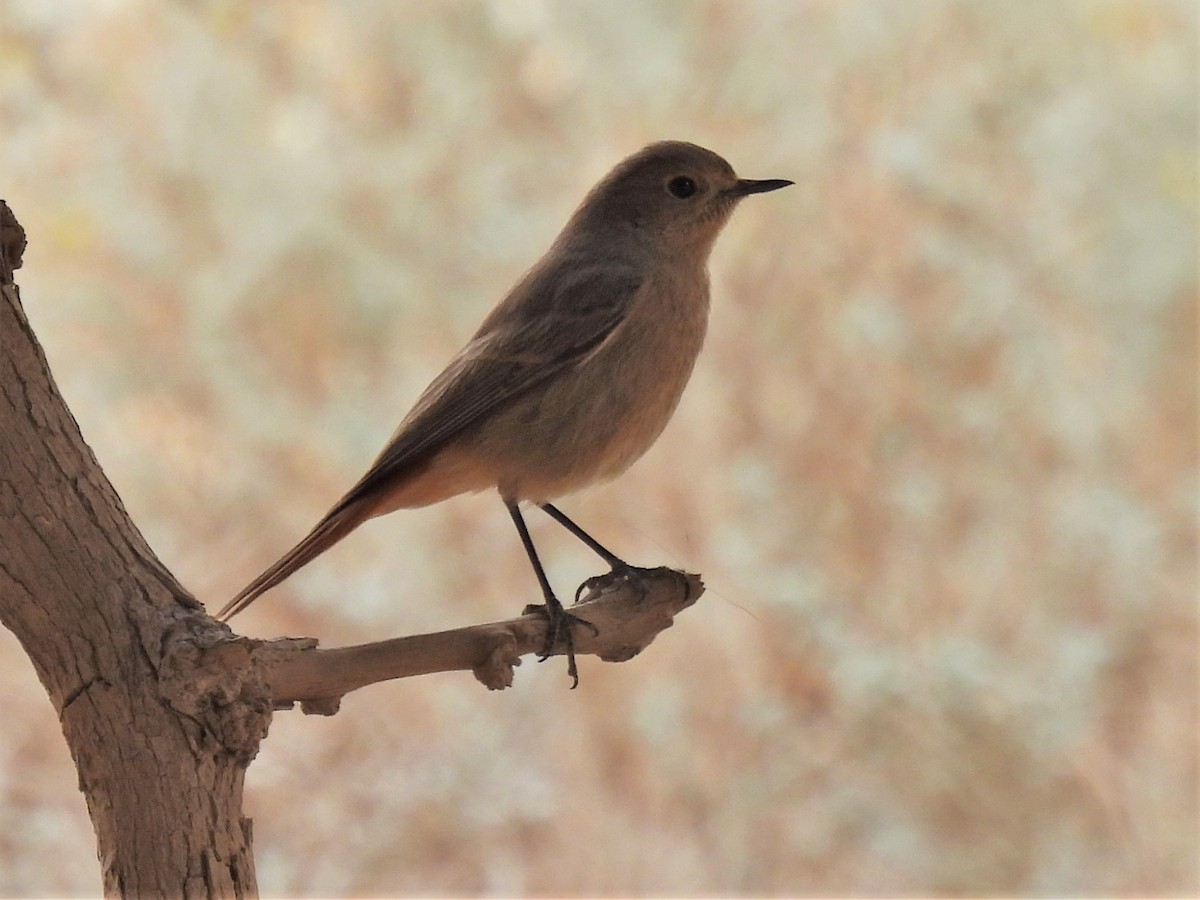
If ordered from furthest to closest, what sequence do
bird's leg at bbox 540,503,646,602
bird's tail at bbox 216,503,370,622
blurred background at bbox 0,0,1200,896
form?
blurred background at bbox 0,0,1200,896 < bird's leg at bbox 540,503,646,602 < bird's tail at bbox 216,503,370,622

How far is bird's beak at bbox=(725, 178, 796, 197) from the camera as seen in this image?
9.99ft

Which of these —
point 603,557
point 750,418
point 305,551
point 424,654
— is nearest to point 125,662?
point 424,654

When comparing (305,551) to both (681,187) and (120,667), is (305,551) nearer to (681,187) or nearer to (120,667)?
(120,667)

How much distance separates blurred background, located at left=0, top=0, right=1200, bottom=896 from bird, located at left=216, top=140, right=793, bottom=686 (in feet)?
4.74

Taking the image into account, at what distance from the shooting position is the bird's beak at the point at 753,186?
9.99 ft

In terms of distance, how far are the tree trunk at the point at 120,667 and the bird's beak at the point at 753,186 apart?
1.56m

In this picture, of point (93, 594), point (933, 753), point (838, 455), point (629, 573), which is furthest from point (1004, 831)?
point (93, 594)

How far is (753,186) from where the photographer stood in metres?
3.13

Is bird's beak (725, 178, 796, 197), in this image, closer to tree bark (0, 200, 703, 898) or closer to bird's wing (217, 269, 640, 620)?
bird's wing (217, 269, 640, 620)

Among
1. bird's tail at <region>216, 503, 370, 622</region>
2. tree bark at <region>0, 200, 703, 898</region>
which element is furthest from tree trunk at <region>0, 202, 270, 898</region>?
bird's tail at <region>216, 503, 370, 622</region>

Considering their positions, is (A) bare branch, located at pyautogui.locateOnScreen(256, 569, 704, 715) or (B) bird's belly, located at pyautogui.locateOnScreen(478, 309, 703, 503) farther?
(B) bird's belly, located at pyautogui.locateOnScreen(478, 309, 703, 503)


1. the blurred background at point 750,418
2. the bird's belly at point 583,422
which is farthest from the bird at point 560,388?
the blurred background at point 750,418

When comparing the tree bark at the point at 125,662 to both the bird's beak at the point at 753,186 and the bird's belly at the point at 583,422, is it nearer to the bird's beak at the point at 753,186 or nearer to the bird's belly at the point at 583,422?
the bird's belly at the point at 583,422

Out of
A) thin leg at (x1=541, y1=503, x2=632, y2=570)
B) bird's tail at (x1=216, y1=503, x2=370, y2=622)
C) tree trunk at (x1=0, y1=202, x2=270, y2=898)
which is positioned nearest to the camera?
tree trunk at (x1=0, y1=202, x2=270, y2=898)
